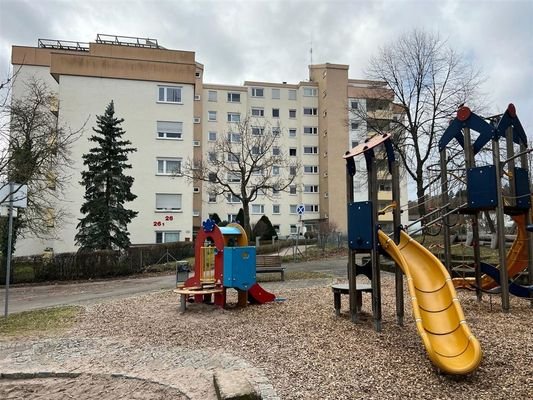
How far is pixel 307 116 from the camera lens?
53750mm

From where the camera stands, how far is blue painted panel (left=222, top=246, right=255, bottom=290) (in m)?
9.39

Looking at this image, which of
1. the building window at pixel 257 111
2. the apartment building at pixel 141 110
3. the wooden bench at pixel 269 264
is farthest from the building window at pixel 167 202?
the wooden bench at pixel 269 264

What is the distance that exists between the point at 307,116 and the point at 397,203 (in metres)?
47.7

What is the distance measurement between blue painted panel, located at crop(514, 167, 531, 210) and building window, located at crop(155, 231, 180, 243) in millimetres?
28892

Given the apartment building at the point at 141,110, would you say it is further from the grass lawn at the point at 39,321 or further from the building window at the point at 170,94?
the grass lawn at the point at 39,321

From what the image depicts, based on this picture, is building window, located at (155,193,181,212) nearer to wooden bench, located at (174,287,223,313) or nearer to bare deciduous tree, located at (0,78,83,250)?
bare deciduous tree, located at (0,78,83,250)

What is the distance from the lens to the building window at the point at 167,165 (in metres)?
35.4

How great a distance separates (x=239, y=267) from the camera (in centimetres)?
949

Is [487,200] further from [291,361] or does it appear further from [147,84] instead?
[147,84]

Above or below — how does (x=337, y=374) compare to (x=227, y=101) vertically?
below

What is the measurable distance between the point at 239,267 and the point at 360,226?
3358 millimetres

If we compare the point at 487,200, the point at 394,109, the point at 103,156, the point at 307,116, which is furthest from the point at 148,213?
the point at 487,200

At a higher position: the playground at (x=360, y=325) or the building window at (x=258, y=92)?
the building window at (x=258, y=92)

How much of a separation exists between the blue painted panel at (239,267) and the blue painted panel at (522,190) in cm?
541
